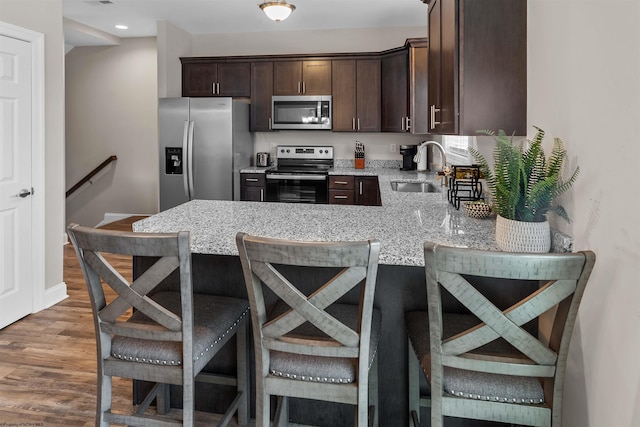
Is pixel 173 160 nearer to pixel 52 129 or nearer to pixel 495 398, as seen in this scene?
pixel 52 129

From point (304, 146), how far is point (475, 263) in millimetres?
4674

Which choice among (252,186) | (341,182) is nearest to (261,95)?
(252,186)

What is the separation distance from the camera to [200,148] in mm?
4930

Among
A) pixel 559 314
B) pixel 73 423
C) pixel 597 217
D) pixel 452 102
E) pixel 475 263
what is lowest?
pixel 73 423

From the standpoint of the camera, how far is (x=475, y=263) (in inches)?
42.6

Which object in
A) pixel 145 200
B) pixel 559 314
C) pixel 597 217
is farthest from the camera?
pixel 145 200

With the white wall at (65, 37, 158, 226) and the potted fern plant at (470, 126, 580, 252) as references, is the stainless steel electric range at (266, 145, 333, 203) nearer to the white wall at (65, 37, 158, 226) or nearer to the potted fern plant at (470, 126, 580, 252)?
the white wall at (65, 37, 158, 226)

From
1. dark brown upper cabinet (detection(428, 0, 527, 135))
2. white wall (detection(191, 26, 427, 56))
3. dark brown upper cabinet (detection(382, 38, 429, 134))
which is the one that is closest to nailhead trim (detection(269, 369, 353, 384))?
dark brown upper cabinet (detection(428, 0, 527, 135))

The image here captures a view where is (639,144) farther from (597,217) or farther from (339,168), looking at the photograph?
(339,168)

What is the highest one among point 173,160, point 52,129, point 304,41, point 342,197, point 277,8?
point 304,41

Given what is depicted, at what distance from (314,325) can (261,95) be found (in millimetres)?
4531

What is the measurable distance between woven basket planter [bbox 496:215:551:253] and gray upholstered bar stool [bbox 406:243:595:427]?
27 centimetres

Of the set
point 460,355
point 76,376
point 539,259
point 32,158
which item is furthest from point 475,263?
point 32,158

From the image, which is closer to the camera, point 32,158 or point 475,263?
point 475,263
